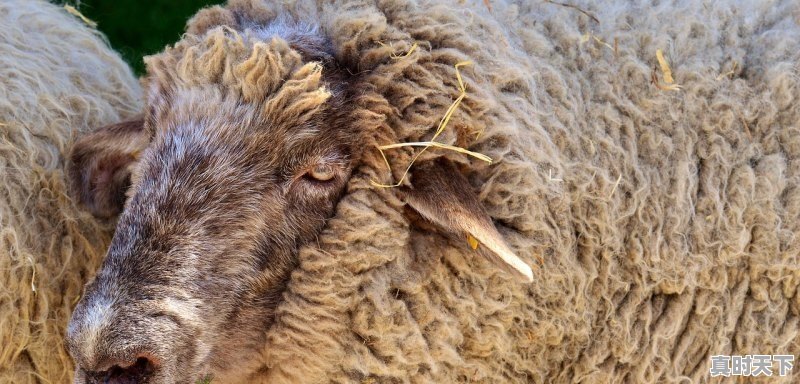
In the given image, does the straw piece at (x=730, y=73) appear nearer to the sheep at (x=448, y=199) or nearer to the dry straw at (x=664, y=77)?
the sheep at (x=448, y=199)

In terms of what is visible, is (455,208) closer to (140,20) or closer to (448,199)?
(448,199)

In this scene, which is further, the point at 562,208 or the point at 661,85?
the point at 661,85

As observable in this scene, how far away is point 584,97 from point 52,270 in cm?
226

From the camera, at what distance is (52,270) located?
3.75 meters

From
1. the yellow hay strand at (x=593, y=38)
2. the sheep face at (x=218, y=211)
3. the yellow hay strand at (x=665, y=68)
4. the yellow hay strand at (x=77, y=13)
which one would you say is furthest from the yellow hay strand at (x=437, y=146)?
the yellow hay strand at (x=77, y=13)

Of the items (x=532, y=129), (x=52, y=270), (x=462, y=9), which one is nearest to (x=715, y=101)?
(x=532, y=129)

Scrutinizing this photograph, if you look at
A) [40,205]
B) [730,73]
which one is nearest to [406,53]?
[730,73]

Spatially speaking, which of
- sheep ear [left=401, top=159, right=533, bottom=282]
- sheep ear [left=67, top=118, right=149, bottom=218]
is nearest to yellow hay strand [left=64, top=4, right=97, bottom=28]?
sheep ear [left=67, top=118, right=149, bottom=218]

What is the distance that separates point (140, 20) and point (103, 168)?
3.92 m

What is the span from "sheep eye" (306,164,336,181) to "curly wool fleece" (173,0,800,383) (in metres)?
0.11

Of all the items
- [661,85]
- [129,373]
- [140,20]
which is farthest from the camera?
[140,20]

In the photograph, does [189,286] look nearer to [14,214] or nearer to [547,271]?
[14,214]

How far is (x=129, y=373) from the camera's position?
9.92ft

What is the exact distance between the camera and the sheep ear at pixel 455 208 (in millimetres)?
3160
